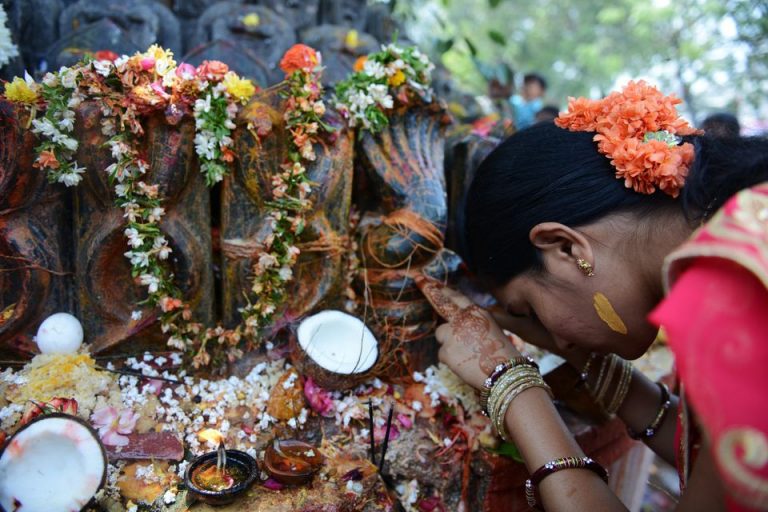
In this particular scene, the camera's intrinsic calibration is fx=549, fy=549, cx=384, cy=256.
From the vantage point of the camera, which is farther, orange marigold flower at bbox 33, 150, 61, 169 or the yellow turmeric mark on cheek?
orange marigold flower at bbox 33, 150, 61, 169

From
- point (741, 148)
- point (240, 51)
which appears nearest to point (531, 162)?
point (741, 148)

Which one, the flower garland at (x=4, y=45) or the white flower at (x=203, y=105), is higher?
the flower garland at (x=4, y=45)

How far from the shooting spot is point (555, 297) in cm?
164

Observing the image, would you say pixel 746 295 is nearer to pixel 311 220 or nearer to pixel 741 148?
pixel 741 148

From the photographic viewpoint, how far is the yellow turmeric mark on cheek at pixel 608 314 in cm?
153

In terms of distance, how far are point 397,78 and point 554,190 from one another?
1.06 meters

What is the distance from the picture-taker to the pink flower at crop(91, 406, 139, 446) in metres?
1.78

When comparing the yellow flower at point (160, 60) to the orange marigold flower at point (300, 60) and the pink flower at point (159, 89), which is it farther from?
the orange marigold flower at point (300, 60)

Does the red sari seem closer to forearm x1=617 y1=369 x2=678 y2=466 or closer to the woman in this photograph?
the woman

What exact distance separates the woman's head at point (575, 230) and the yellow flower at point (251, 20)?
2355 millimetres

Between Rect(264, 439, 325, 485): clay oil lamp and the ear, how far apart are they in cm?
96

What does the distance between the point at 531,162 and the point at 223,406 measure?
4.52 feet

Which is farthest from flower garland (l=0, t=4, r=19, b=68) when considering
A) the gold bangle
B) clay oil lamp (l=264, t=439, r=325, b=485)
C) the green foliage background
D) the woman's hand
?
the green foliage background

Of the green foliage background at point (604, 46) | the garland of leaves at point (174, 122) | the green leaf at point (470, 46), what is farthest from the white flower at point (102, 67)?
the green foliage background at point (604, 46)
